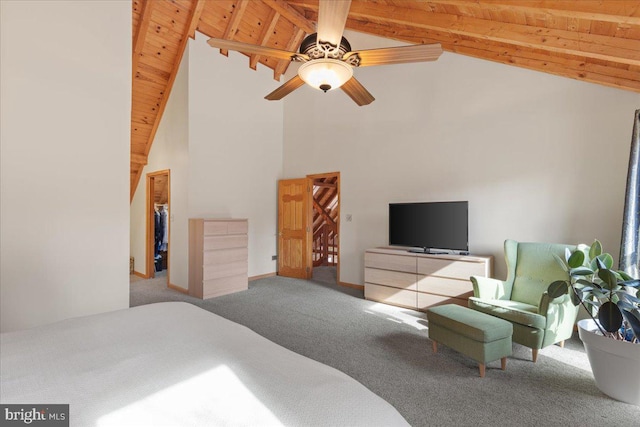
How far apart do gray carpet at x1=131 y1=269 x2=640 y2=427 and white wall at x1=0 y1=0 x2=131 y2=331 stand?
1638mm

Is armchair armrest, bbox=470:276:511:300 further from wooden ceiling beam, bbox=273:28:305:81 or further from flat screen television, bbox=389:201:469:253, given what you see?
wooden ceiling beam, bbox=273:28:305:81

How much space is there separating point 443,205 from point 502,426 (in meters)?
2.52

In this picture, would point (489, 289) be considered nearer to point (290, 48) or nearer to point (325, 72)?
point (325, 72)

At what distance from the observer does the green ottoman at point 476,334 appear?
219 cm

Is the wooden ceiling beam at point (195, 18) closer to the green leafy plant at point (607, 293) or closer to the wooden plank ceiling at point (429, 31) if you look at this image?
the wooden plank ceiling at point (429, 31)

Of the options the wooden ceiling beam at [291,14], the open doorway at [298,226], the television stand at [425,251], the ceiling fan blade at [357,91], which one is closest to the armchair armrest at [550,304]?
the television stand at [425,251]

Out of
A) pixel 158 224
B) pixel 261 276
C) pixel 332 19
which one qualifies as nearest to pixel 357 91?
pixel 332 19

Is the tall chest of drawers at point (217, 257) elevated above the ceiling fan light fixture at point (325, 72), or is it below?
below

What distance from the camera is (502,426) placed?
173 centimetres

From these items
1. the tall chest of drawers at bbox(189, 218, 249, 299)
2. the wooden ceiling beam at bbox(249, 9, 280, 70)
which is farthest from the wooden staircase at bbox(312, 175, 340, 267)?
the wooden ceiling beam at bbox(249, 9, 280, 70)

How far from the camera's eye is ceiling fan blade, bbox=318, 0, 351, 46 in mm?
1681

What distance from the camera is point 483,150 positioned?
371 cm

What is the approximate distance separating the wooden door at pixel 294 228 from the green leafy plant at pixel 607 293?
155 inches

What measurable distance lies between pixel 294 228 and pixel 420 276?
2.73 m
